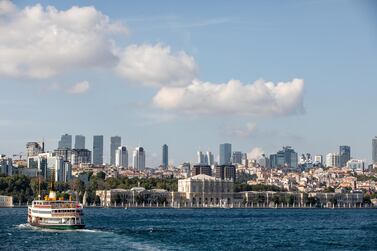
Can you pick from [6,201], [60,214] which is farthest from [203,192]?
[60,214]

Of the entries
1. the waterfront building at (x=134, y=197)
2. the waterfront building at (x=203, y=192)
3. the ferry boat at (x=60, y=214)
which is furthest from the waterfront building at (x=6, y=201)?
the ferry boat at (x=60, y=214)

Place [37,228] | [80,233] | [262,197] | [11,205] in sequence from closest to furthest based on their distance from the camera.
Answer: [80,233] < [37,228] < [11,205] < [262,197]

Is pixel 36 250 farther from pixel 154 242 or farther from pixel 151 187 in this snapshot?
pixel 151 187

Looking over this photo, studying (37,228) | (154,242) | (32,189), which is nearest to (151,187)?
(32,189)

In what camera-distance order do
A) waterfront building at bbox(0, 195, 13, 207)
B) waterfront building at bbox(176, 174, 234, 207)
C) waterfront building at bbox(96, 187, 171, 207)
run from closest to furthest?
waterfront building at bbox(0, 195, 13, 207) → waterfront building at bbox(96, 187, 171, 207) → waterfront building at bbox(176, 174, 234, 207)

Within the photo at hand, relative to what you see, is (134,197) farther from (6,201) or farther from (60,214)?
(60,214)

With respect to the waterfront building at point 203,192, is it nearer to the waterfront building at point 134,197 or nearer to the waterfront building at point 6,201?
the waterfront building at point 134,197

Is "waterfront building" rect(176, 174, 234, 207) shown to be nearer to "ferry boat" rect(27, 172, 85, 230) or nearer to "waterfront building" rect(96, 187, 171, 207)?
"waterfront building" rect(96, 187, 171, 207)

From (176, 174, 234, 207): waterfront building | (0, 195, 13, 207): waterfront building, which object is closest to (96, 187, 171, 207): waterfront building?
(176, 174, 234, 207): waterfront building

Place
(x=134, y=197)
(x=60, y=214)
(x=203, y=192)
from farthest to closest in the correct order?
(x=203, y=192) < (x=134, y=197) < (x=60, y=214)
